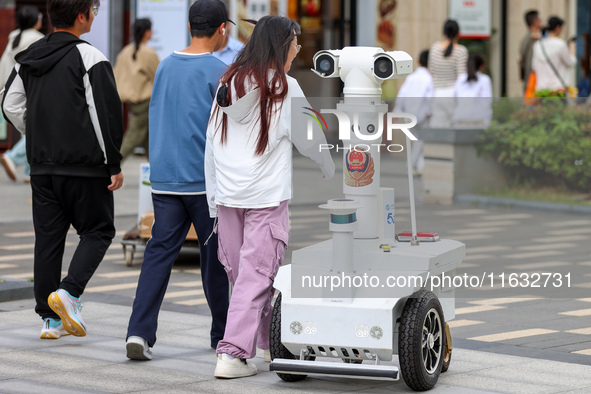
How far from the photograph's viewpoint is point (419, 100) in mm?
14734

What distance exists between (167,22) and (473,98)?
4.07 meters

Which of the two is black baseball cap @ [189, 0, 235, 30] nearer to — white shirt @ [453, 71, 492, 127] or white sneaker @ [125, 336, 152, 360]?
white sneaker @ [125, 336, 152, 360]

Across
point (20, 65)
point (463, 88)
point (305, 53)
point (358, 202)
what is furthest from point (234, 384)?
point (305, 53)

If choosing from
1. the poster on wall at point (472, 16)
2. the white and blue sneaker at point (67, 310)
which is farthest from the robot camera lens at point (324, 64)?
the poster on wall at point (472, 16)

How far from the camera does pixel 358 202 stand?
17.0 feet

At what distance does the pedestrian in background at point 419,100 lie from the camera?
47.2 ft

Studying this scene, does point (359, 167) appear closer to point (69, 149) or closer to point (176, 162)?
point (176, 162)

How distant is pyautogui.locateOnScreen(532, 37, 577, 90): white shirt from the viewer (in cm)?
1471

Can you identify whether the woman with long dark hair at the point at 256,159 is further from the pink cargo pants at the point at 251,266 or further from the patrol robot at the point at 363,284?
the patrol robot at the point at 363,284

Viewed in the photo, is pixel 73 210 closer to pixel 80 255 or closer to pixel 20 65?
pixel 80 255

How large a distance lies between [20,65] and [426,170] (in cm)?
793

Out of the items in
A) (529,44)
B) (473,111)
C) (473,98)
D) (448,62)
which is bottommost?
(473,111)

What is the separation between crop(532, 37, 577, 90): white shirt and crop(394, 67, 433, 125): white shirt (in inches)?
54.4

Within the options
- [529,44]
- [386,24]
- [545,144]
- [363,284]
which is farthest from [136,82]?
[363,284]
